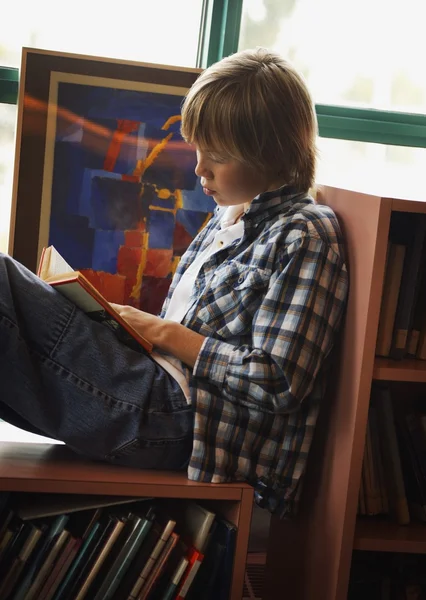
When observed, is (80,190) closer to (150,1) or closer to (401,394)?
(150,1)

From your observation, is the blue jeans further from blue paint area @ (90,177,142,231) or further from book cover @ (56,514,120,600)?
blue paint area @ (90,177,142,231)

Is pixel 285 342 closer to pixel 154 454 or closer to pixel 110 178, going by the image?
pixel 154 454

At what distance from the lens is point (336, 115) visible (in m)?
2.06

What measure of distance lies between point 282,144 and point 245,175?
9 centimetres

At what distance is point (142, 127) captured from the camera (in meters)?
1.87

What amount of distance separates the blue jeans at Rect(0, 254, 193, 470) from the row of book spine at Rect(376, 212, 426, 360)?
377 millimetres

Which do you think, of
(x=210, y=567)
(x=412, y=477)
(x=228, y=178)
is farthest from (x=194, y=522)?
(x=228, y=178)

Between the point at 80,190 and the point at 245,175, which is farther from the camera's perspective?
the point at 80,190

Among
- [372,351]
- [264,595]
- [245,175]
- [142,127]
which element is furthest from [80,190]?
[264,595]

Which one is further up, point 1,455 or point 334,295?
point 334,295

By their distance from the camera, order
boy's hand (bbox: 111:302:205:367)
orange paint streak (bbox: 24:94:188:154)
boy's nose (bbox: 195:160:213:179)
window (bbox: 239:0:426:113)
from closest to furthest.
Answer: boy's hand (bbox: 111:302:205:367), boy's nose (bbox: 195:160:213:179), orange paint streak (bbox: 24:94:188:154), window (bbox: 239:0:426:113)

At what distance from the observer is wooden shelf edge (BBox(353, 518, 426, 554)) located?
1.38m

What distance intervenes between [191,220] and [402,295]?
26.1 inches

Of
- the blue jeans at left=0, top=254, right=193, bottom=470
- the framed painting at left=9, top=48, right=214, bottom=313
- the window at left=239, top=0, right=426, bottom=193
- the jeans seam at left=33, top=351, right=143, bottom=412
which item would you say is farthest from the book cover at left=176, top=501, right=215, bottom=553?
the window at left=239, top=0, right=426, bottom=193
